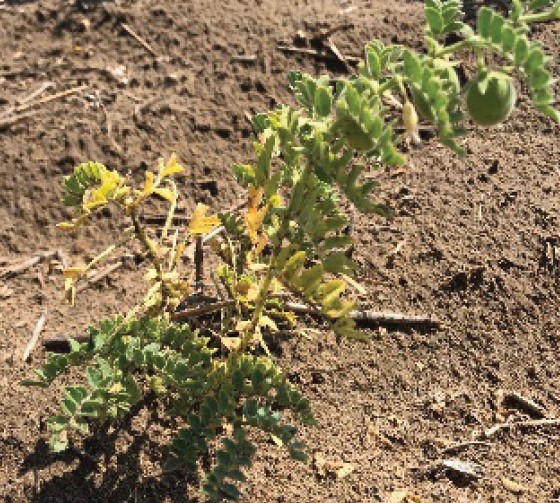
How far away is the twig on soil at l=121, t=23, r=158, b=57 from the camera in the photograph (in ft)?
12.5

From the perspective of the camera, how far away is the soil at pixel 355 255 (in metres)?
2.51

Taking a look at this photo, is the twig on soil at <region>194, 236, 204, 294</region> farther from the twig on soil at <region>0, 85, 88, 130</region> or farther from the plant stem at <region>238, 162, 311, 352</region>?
the twig on soil at <region>0, 85, 88, 130</region>

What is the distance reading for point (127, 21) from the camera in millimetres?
3912

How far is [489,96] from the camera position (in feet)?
5.57

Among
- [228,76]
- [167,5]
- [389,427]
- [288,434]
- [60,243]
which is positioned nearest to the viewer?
[288,434]

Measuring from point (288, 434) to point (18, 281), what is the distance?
136 centimetres

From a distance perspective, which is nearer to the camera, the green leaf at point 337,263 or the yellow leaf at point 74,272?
the green leaf at point 337,263

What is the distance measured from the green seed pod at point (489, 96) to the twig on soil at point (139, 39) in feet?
7.53

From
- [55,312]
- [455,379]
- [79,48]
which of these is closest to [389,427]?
[455,379]

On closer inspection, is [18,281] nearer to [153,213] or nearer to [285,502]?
[153,213]

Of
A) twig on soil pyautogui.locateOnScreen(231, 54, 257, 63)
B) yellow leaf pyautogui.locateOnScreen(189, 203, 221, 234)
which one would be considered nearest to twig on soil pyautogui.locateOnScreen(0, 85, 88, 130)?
twig on soil pyautogui.locateOnScreen(231, 54, 257, 63)

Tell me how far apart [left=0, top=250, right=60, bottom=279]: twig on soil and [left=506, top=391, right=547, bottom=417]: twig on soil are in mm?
1558

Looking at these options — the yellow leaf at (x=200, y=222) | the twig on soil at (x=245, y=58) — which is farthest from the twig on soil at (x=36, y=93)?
the yellow leaf at (x=200, y=222)

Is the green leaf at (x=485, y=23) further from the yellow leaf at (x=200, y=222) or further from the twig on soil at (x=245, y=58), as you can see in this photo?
the twig on soil at (x=245, y=58)
